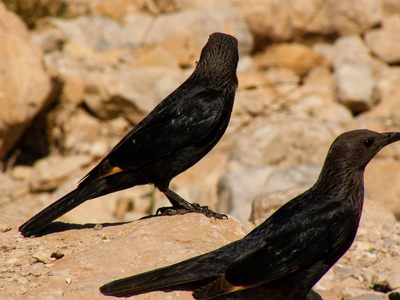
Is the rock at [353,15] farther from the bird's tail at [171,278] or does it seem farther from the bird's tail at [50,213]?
the bird's tail at [171,278]

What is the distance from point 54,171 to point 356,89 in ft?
18.9

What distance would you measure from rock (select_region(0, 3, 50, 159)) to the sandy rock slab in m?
4.70

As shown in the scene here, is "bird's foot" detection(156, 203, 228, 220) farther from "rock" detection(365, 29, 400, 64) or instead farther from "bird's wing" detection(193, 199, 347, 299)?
"rock" detection(365, 29, 400, 64)

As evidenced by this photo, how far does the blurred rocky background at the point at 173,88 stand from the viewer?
201 inches

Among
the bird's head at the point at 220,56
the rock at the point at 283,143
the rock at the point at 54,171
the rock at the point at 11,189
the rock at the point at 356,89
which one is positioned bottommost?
the rock at the point at 11,189

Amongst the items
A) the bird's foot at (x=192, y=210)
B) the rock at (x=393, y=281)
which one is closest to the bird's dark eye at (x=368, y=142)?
the bird's foot at (x=192, y=210)

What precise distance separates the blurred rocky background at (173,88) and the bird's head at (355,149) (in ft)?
3.46

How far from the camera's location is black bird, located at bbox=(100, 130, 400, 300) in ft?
11.9

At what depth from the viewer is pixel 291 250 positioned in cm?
372

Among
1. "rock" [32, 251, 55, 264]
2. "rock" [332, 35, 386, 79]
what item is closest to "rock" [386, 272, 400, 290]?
"rock" [32, 251, 55, 264]

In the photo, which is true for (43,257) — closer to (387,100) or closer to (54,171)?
(54,171)

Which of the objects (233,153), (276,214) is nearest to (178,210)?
(276,214)

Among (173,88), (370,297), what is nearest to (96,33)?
(173,88)

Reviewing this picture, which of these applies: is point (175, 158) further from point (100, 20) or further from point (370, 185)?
point (100, 20)
